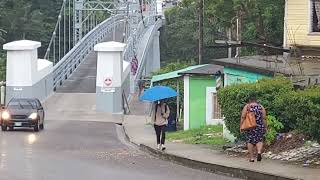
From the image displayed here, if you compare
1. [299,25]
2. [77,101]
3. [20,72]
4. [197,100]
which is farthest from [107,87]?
[299,25]

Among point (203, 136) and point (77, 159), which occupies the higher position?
point (77, 159)

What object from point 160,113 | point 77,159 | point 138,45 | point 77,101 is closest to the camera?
point 77,159

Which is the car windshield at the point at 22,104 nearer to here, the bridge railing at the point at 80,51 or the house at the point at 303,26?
the house at the point at 303,26

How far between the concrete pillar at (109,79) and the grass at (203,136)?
62.1 ft

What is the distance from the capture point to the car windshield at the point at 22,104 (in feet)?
111

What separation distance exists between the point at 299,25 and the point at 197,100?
5.59 m

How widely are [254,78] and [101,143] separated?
6.82 metres

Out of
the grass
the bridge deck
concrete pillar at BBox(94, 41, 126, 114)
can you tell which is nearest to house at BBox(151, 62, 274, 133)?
the grass

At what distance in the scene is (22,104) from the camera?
113 ft

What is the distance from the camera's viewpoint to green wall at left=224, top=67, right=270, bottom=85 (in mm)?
23141

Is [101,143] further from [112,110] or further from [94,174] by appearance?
[112,110]

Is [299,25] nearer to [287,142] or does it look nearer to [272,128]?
[272,128]

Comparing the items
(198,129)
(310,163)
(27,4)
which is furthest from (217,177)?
(27,4)

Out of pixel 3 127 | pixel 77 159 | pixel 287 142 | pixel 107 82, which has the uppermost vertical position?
pixel 287 142
